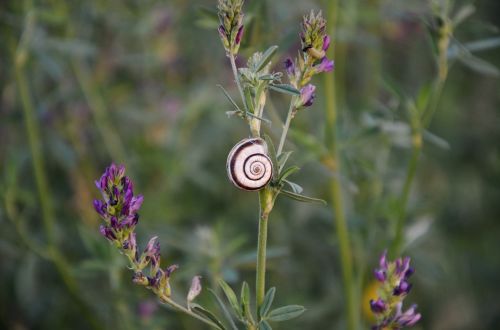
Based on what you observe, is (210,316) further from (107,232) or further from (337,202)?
(337,202)

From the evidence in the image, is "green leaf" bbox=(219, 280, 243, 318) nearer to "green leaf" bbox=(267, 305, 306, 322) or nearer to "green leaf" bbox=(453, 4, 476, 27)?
"green leaf" bbox=(267, 305, 306, 322)

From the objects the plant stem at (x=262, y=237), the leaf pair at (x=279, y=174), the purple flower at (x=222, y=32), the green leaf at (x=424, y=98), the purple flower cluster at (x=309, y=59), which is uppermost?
the green leaf at (x=424, y=98)

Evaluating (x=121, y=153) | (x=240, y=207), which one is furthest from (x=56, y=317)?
(x=240, y=207)

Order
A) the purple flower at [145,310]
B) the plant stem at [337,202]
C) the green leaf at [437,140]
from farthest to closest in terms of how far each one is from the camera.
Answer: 1. the purple flower at [145,310]
2. the plant stem at [337,202]
3. the green leaf at [437,140]

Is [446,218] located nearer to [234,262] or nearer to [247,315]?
[234,262]

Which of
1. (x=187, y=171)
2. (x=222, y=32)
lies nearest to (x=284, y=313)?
(x=222, y=32)

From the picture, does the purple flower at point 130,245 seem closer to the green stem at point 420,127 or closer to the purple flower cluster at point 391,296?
the purple flower cluster at point 391,296

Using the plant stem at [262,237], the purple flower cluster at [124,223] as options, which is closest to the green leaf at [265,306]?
the plant stem at [262,237]
